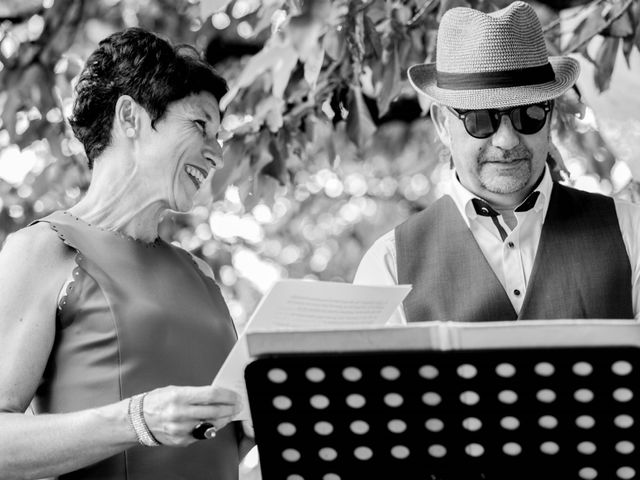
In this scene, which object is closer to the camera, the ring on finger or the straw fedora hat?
the ring on finger

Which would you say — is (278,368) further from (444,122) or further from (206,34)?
(206,34)

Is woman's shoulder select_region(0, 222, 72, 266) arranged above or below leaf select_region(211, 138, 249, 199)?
above

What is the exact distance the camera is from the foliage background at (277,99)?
10.0ft

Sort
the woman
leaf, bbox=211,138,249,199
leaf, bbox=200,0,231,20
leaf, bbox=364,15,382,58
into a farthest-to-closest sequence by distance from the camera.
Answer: leaf, bbox=211,138,249,199, leaf, bbox=364,15,382,58, leaf, bbox=200,0,231,20, the woman

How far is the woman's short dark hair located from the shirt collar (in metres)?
0.69

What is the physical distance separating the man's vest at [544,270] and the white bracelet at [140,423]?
28.5 inches

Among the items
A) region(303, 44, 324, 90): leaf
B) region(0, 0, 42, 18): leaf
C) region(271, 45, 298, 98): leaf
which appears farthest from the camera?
region(0, 0, 42, 18): leaf

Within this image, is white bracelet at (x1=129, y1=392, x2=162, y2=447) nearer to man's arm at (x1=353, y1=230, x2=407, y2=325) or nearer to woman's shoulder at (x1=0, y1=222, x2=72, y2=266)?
woman's shoulder at (x1=0, y1=222, x2=72, y2=266)

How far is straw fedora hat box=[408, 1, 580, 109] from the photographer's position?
2383mm

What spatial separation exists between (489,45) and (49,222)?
3.59ft

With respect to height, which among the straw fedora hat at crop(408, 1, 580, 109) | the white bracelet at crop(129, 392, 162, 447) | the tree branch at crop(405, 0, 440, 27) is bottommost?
the tree branch at crop(405, 0, 440, 27)

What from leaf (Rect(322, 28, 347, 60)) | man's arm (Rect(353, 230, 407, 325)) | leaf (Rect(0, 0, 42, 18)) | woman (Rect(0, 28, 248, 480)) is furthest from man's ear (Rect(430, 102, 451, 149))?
leaf (Rect(0, 0, 42, 18))

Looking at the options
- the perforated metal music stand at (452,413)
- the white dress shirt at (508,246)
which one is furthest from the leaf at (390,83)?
the perforated metal music stand at (452,413)

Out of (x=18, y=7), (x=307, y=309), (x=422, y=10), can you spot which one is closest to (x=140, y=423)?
(x=307, y=309)
